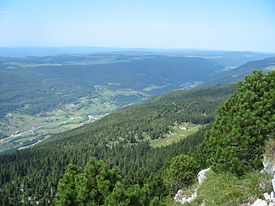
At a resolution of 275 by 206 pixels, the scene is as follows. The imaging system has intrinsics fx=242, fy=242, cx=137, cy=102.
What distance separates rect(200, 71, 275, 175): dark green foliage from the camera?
25.6 m

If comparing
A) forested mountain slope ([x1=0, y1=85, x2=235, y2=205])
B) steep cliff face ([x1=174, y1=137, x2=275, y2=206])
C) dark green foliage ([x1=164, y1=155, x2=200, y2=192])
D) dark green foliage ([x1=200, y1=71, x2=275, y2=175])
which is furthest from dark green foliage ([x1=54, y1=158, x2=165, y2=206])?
forested mountain slope ([x1=0, y1=85, x2=235, y2=205])

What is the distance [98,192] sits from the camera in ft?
74.1

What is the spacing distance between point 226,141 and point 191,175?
56.2 feet

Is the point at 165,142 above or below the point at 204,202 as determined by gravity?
below

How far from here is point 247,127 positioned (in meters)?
25.9

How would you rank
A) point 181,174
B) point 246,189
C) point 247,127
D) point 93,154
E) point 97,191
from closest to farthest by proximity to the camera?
point 246,189
point 97,191
point 247,127
point 181,174
point 93,154

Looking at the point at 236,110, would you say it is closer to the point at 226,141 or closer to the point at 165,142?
the point at 226,141

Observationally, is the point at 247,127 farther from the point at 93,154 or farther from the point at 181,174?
the point at 93,154

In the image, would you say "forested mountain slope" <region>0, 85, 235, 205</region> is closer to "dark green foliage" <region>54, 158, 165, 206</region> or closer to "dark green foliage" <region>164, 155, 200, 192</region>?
"dark green foliage" <region>164, 155, 200, 192</region>

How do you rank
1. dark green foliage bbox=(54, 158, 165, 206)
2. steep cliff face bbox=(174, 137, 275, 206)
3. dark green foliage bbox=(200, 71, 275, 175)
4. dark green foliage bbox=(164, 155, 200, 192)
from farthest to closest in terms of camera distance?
dark green foliage bbox=(164, 155, 200, 192)
dark green foliage bbox=(200, 71, 275, 175)
dark green foliage bbox=(54, 158, 165, 206)
steep cliff face bbox=(174, 137, 275, 206)

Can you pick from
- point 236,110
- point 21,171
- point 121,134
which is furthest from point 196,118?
point 236,110

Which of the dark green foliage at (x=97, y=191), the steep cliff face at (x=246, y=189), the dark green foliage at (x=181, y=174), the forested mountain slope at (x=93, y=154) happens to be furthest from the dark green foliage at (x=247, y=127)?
the forested mountain slope at (x=93, y=154)

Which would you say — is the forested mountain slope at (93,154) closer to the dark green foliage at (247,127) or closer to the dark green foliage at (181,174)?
the dark green foliage at (181,174)

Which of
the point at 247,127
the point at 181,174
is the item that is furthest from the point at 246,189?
the point at 181,174
